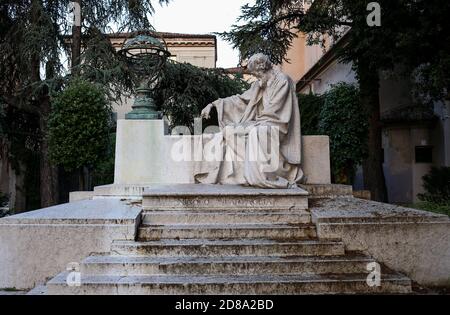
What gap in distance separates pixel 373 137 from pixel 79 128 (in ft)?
31.0

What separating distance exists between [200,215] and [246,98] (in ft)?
9.71

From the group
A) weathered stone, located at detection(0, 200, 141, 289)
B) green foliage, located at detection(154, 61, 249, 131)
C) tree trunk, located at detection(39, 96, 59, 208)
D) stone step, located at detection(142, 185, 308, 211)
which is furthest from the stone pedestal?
green foliage, located at detection(154, 61, 249, 131)

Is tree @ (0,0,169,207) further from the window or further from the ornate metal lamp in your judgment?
the window

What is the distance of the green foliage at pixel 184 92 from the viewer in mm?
16891

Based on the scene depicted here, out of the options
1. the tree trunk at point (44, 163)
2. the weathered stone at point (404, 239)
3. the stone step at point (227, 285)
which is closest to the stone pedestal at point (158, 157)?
the weathered stone at point (404, 239)

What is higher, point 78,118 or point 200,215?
point 78,118

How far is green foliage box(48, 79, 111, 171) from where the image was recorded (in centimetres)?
1072

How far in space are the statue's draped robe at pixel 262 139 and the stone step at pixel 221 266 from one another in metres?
2.15

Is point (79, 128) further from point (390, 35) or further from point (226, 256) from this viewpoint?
point (390, 35)

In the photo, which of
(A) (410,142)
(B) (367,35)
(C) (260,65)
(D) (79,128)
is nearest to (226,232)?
(C) (260,65)

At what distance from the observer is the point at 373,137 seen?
1447cm

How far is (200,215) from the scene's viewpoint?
556 cm
